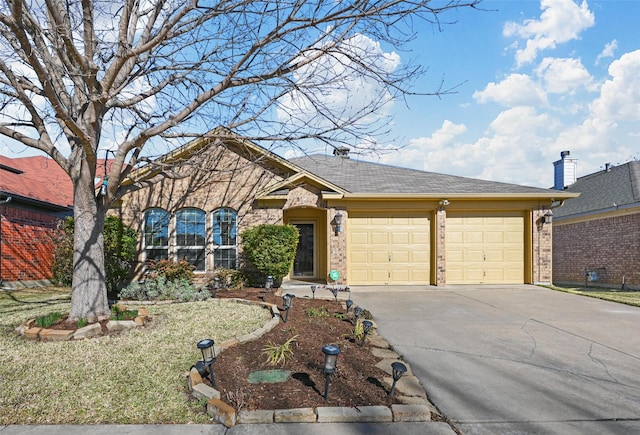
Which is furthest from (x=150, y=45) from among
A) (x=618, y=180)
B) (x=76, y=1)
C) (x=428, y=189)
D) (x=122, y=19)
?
(x=618, y=180)

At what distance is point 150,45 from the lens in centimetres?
507

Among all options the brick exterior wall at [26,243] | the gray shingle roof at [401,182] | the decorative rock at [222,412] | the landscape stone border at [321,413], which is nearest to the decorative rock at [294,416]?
the landscape stone border at [321,413]

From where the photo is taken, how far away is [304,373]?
396cm

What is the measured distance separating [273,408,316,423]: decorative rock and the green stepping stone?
657 mm

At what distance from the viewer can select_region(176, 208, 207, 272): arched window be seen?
37.7ft

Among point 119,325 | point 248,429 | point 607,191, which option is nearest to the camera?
point 248,429

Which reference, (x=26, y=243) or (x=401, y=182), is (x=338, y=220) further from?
(x=26, y=243)

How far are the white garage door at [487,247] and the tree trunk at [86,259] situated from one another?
32.5 ft

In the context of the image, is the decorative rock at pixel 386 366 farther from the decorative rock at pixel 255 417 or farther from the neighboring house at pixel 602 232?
the neighboring house at pixel 602 232

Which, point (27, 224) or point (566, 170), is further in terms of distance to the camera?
point (566, 170)

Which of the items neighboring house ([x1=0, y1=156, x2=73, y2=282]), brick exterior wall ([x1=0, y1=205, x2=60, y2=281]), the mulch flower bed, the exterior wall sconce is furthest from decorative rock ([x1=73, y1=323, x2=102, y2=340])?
brick exterior wall ([x1=0, y1=205, x2=60, y2=281])

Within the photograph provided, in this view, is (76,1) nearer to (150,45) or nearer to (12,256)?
(150,45)

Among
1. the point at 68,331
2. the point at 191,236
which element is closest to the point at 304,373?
the point at 68,331

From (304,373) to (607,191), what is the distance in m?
16.7
